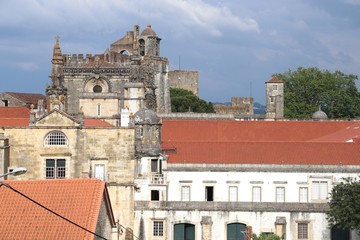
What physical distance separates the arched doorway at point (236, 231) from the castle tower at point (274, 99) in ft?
159

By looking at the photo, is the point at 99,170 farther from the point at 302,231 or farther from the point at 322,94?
the point at 322,94

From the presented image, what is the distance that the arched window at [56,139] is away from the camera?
2709 inches

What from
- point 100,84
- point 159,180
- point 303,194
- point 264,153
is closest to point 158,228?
point 159,180

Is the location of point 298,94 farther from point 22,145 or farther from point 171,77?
point 22,145

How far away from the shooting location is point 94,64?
9381 centimetres

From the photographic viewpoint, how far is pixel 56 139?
69000 mm

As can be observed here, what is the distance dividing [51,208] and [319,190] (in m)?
35.0

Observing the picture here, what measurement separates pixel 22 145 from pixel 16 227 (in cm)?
3360

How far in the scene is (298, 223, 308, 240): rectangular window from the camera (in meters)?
66.6

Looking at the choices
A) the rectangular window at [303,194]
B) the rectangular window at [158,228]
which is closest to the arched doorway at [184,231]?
the rectangular window at [158,228]

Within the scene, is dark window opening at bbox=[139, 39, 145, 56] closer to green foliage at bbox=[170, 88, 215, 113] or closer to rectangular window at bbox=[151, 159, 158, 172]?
green foliage at bbox=[170, 88, 215, 113]

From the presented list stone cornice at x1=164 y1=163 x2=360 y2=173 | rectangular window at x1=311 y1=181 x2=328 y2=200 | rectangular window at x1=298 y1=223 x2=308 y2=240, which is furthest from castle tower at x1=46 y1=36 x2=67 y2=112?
rectangular window at x1=298 y1=223 x2=308 y2=240

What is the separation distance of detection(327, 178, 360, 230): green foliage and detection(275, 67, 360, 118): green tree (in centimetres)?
7213

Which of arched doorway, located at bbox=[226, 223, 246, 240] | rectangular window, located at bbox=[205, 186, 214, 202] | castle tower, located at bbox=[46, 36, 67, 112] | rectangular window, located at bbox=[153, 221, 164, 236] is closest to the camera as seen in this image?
arched doorway, located at bbox=[226, 223, 246, 240]
